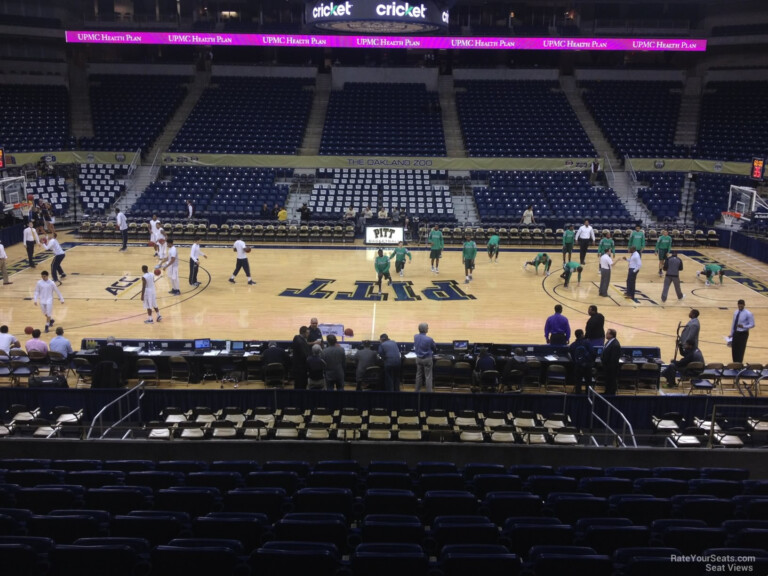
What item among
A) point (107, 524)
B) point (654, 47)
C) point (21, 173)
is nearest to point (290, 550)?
point (107, 524)

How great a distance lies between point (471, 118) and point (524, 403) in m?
29.7

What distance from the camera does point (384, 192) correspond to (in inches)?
1318

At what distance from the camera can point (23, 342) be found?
16.5 metres

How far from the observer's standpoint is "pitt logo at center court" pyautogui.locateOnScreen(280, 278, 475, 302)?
20.6 m

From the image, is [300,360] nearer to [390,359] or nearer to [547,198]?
[390,359]

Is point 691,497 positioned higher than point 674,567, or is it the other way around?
point 674,567

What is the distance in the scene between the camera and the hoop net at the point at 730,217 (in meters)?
29.9

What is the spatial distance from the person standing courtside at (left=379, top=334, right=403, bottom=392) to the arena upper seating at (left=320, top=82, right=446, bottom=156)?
24.0 meters

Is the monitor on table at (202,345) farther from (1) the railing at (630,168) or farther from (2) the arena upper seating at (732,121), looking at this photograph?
(2) the arena upper seating at (732,121)

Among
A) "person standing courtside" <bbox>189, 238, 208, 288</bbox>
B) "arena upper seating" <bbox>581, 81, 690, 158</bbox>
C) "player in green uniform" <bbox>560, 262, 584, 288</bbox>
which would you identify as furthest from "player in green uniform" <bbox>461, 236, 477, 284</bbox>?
"arena upper seating" <bbox>581, 81, 690, 158</bbox>

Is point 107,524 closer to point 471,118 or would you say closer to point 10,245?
point 10,245

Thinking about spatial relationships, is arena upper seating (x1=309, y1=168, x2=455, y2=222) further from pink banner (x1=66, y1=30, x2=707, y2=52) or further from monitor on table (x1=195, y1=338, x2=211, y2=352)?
monitor on table (x1=195, y1=338, x2=211, y2=352)

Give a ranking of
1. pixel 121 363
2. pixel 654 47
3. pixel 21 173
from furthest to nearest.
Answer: pixel 654 47, pixel 21 173, pixel 121 363

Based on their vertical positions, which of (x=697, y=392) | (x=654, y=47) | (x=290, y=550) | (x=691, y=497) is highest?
(x=654, y=47)
